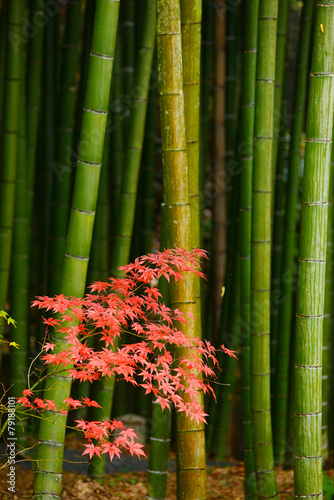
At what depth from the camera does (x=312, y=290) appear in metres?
1.91

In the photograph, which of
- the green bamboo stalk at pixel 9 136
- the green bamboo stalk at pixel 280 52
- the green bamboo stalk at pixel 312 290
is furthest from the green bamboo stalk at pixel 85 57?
the green bamboo stalk at pixel 312 290

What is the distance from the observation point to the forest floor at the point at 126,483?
2.67 m

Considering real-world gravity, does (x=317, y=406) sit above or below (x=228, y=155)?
below

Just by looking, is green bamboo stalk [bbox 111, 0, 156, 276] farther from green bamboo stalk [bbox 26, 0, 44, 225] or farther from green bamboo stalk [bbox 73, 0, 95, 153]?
green bamboo stalk [bbox 73, 0, 95, 153]

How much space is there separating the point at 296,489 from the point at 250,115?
1.67m

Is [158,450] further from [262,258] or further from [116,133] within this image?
A: [116,133]

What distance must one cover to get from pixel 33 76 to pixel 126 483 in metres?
2.44

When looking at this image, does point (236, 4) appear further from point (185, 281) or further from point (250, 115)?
point (185, 281)

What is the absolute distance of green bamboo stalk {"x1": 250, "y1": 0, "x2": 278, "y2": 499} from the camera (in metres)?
2.24

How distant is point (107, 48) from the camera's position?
1.88m

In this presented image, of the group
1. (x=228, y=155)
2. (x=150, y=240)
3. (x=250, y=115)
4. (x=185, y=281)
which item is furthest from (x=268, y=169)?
(x=228, y=155)

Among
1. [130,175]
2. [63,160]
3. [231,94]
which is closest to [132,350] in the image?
[130,175]

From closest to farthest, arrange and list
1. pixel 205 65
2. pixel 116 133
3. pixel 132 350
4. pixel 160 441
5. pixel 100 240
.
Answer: pixel 132 350, pixel 160 441, pixel 100 240, pixel 116 133, pixel 205 65

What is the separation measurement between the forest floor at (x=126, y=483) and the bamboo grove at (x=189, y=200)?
120 millimetres
